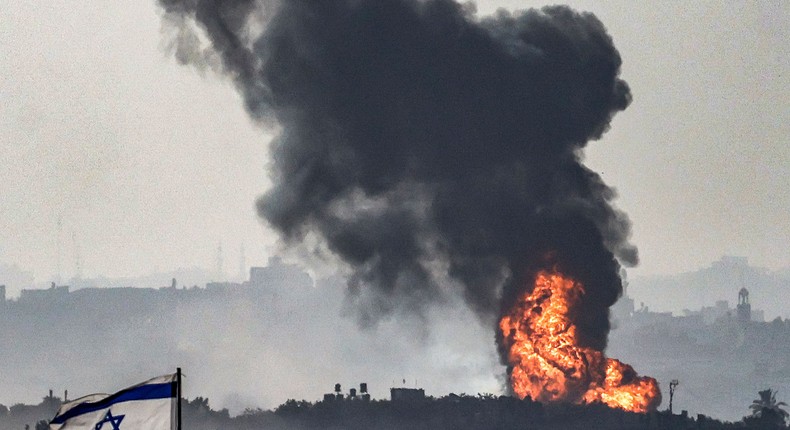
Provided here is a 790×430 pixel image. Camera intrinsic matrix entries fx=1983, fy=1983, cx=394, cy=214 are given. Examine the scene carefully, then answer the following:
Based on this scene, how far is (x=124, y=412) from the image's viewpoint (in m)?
70.9

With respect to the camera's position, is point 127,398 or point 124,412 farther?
point 124,412

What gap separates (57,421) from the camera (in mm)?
70938

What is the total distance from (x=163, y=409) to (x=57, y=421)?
3824 mm

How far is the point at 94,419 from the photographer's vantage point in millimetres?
70750

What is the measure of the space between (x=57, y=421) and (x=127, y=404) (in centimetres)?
261

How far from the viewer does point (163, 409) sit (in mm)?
70875

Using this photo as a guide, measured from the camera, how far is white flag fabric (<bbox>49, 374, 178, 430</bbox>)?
70688 millimetres

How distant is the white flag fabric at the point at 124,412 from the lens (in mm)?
70688

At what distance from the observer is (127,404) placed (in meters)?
70.8

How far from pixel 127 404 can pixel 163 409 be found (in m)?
1.29

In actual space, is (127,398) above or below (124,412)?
above
